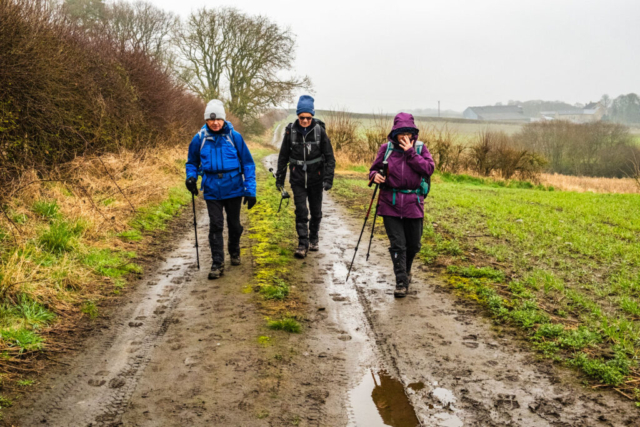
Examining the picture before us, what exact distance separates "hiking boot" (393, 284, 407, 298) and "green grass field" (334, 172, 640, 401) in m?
0.70

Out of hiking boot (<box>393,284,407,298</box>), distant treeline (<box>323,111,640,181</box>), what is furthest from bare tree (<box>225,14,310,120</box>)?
hiking boot (<box>393,284,407,298</box>)

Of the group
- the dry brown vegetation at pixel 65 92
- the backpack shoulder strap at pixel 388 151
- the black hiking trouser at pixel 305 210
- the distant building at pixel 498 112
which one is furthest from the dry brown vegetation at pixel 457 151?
the distant building at pixel 498 112

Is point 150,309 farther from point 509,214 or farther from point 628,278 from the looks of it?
point 509,214

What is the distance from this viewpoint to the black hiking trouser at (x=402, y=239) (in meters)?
5.83

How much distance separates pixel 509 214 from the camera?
11.3 metres

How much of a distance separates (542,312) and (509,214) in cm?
662

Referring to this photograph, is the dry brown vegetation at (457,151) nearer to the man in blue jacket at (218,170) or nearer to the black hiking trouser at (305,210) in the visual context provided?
the black hiking trouser at (305,210)

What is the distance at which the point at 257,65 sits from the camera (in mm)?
39125

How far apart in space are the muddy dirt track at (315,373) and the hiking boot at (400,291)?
74 mm

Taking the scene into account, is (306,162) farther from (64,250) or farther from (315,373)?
(315,373)

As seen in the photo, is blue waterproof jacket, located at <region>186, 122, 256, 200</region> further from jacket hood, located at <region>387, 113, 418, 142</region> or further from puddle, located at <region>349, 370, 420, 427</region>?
puddle, located at <region>349, 370, 420, 427</region>

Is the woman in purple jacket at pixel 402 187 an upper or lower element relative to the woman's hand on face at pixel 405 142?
lower

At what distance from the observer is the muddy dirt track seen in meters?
3.26

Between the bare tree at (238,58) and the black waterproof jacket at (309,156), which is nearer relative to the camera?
the black waterproof jacket at (309,156)
